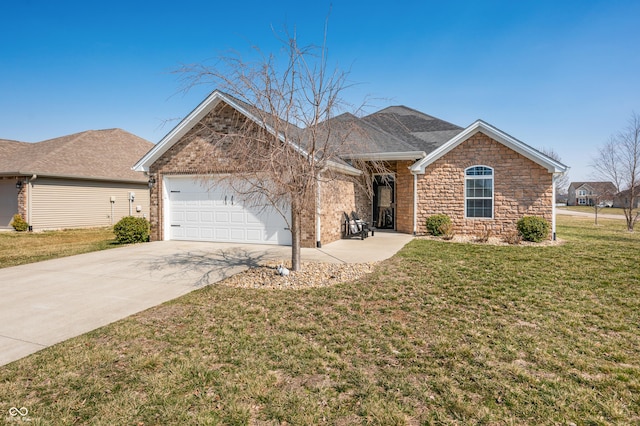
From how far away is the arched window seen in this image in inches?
502

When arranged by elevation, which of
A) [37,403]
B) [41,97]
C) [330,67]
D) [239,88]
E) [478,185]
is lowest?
[37,403]

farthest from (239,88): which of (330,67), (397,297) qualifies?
(397,297)

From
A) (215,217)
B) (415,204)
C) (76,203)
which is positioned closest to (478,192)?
(415,204)

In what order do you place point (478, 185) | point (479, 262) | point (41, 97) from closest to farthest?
point (479, 262)
point (478, 185)
point (41, 97)

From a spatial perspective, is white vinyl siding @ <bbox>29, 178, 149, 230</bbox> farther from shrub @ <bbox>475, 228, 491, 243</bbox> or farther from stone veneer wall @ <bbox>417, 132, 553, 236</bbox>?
shrub @ <bbox>475, 228, 491, 243</bbox>

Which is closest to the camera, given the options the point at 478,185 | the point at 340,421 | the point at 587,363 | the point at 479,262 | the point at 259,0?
the point at 340,421

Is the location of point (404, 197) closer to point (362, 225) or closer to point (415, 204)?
point (415, 204)

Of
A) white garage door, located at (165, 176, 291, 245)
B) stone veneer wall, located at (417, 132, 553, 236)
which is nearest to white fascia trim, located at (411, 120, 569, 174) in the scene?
stone veneer wall, located at (417, 132, 553, 236)

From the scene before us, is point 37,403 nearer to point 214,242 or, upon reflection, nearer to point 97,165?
point 214,242

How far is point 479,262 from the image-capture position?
330 inches

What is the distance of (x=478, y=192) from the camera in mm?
12875

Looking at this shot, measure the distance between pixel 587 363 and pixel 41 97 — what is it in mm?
23123

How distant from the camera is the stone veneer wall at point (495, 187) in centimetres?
1220

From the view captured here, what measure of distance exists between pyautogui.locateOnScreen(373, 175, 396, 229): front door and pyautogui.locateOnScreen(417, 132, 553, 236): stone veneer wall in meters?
2.34
